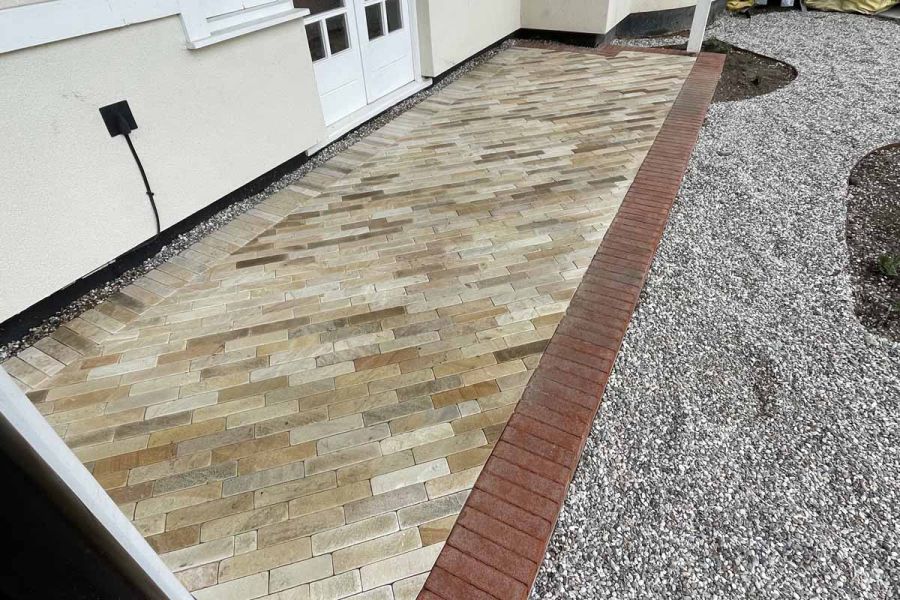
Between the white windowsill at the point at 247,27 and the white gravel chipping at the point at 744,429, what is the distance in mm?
3167

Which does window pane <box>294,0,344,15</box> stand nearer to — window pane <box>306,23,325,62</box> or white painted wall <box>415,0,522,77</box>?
window pane <box>306,23,325,62</box>

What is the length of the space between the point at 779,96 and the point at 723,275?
3970 mm

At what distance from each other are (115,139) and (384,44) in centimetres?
331

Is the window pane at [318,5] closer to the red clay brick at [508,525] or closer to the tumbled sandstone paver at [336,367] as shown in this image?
the tumbled sandstone paver at [336,367]

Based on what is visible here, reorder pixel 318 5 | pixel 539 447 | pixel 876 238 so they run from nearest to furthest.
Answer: pixel 539 447 → pixel 876 238 → pixel 318 5

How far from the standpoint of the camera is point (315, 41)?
4617mm

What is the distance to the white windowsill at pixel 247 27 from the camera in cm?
330

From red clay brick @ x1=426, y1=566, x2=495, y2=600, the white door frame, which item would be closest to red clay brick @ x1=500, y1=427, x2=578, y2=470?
red clay brick @ x1=426, y1=566, x2=495, y2=600

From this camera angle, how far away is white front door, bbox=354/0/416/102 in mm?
5172

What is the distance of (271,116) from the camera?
13.2ft

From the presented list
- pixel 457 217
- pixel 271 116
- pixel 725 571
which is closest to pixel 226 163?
pixel 271 116

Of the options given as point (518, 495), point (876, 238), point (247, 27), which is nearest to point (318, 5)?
point (247, 27)

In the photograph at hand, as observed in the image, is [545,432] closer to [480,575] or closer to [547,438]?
[547,438]

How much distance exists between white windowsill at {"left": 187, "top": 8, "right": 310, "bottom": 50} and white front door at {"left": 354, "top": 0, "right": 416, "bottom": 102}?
1.15 m
